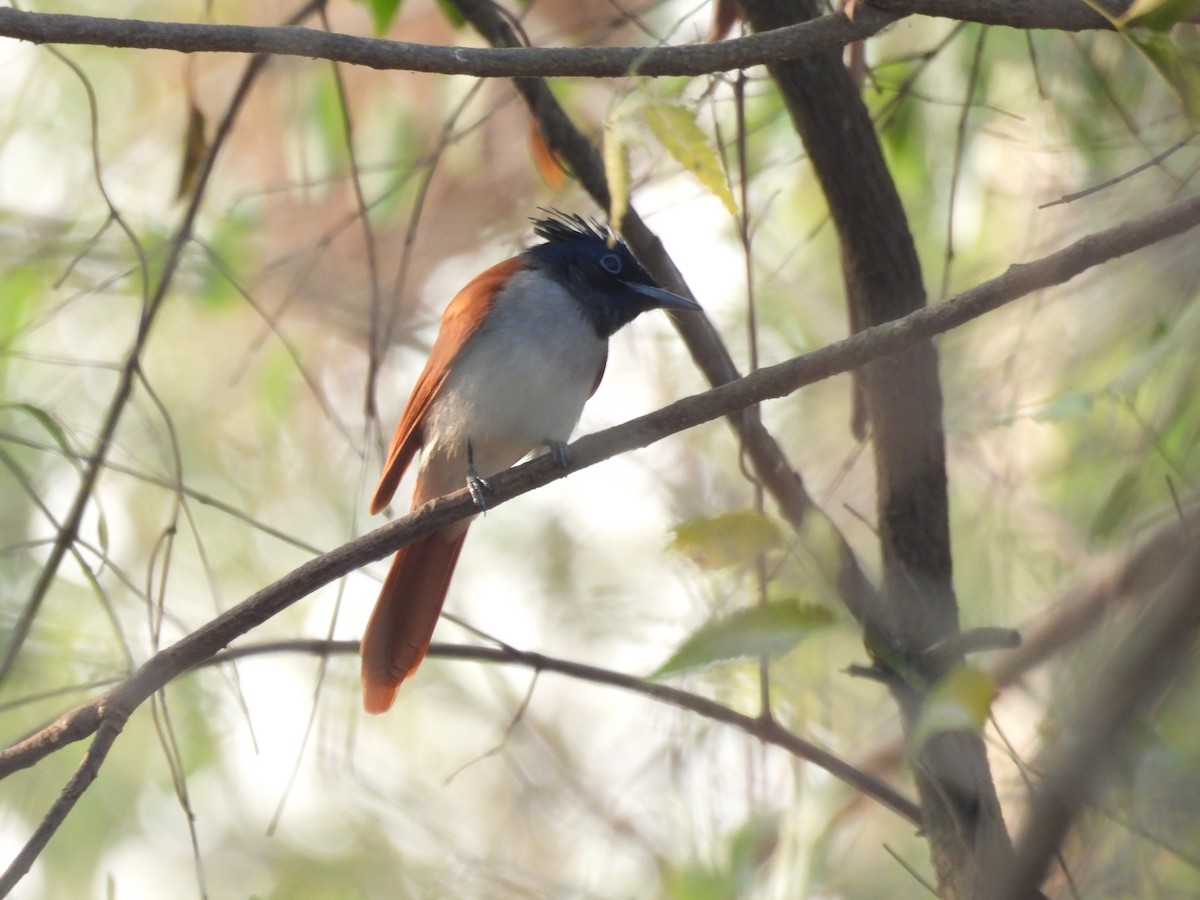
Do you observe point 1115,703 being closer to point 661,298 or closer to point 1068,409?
point 1068,409

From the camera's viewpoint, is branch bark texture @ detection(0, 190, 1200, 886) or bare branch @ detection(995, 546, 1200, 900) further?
branch bark texture @ detection(0, 190, 1200, 886)

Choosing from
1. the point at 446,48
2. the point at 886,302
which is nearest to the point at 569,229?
the point at 886,302

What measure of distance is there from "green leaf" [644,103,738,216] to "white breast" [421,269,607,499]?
1.65m

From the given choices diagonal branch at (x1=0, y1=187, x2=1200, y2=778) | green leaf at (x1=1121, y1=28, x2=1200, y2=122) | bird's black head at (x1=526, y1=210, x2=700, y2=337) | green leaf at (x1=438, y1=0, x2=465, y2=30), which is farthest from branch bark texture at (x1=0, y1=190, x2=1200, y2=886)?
bird's black head at (x1=526, y1=210, x2=700, y2=337)

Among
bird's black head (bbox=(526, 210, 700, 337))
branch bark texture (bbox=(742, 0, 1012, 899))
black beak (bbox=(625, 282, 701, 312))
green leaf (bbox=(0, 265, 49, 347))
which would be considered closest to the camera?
branch bark texture (bbox=(742, 0, 1012, 899))

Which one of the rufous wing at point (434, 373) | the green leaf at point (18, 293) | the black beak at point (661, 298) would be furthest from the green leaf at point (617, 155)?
the green leaf at point (18, 293)

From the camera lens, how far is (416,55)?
6.29 feet

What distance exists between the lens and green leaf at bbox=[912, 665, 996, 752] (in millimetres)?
1706

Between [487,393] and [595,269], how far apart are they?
0.62 metres

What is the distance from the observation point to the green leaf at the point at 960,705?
1.71 metres

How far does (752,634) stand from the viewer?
6.01 ft

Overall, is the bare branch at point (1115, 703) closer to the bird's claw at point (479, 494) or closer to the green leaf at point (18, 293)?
the bird's claw at point (479, 494)

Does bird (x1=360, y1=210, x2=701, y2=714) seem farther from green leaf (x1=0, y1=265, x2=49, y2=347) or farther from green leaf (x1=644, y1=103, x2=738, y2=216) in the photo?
green leaf (x1=644, y1=103, x2=738, y2=216)

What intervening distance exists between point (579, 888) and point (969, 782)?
1731mm
